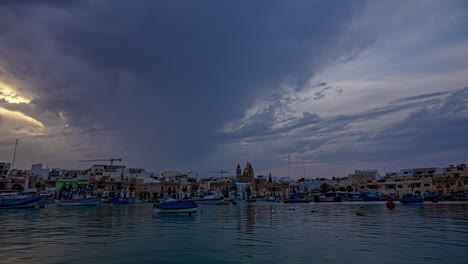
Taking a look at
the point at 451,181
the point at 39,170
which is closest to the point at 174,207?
the point at 451,181

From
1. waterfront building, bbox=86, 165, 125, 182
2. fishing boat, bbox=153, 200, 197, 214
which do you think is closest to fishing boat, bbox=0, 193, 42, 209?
fishing boat, bbox=153, 200, 197, 214

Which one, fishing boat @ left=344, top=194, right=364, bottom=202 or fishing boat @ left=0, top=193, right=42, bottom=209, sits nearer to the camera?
fishing boat @ left=0, top=193, right=42, bottom=209

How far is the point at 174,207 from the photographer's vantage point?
45438 millimetres

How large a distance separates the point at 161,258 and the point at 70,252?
5.33 meters

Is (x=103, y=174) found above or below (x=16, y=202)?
above

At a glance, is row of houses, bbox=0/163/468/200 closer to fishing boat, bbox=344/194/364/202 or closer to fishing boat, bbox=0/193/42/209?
fishing boat, bbox=344/194/364/202

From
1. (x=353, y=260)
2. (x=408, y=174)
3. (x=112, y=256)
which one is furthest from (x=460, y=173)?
(x=112, y=256)

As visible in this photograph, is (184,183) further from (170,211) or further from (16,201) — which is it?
(170,211)

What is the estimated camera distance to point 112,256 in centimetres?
1452

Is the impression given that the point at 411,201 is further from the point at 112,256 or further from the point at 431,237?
the point at 112,256

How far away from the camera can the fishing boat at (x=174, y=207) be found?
4466 cm

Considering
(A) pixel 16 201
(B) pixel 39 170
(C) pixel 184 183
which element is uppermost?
(B) pixel 39 170

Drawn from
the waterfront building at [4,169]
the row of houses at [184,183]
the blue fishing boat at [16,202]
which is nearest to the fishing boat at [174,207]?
the blue fishing boat at [16,202]

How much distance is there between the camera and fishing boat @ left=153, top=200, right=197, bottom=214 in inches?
1758
